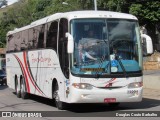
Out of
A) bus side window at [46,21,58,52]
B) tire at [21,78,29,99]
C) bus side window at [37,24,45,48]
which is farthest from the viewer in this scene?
tire at [21,78,29,99]

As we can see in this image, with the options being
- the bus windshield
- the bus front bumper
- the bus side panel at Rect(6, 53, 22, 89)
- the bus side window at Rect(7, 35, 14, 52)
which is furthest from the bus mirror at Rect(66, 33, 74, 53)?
the bus side window at Rect(7, 35, 14, 52)

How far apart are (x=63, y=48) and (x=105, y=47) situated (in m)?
1.52

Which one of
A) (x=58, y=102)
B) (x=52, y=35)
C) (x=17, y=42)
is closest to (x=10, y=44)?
(x=17, y=42)

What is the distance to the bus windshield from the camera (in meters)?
14.7

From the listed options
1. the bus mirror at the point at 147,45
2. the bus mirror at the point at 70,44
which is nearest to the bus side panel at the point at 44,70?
the bus mirror at the point at 70,44

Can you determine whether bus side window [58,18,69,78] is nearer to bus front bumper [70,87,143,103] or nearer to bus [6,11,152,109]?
bus [6,11,152,109]

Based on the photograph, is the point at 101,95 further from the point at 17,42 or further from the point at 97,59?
the point at 17,42

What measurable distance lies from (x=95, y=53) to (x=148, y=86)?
1110 centimetres

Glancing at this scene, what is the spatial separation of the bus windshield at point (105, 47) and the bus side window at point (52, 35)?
5.64 ft

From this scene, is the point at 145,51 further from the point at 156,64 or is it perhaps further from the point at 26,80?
the point at 156,64

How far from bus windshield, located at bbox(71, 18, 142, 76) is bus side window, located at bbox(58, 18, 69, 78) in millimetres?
496

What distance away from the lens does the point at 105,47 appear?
49.0ft

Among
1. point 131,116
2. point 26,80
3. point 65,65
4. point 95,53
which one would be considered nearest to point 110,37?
point 95,53

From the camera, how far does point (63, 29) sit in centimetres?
1570
